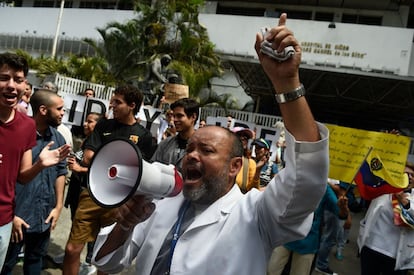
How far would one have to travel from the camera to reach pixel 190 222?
1.74m

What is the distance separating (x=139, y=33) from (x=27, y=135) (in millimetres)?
15681

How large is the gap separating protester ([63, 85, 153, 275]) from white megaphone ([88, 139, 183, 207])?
1653 millimetres

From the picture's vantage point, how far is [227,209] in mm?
1688

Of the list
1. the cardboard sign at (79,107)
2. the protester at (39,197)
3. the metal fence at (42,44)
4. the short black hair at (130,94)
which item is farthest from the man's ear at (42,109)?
the metal fence at (42,44)

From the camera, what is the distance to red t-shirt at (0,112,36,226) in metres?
2.31

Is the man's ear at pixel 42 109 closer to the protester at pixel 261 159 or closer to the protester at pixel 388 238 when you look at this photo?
the protester at pixel 261 159

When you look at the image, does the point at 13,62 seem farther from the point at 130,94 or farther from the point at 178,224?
the point at 178,224

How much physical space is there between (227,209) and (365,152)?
2582 mm

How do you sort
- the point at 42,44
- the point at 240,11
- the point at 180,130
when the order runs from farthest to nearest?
1. the point at 42,44
2. the point at 240,11
3. the point at 180,130

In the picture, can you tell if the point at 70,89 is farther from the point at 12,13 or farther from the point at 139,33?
the point at 12,13

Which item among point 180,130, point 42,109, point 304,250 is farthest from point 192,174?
point 304,250

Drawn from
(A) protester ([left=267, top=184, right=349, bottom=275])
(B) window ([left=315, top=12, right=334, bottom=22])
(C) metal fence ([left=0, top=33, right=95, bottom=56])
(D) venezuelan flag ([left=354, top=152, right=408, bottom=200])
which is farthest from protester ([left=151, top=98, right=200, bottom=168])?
(C) metal fence ([left=0, top=33, right=95, bottom=56])

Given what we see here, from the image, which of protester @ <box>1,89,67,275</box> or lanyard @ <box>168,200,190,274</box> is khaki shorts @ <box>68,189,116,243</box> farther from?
lanyard @ <box>168,200,190,274</box>

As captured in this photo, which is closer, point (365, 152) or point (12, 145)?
point (12, 145)
